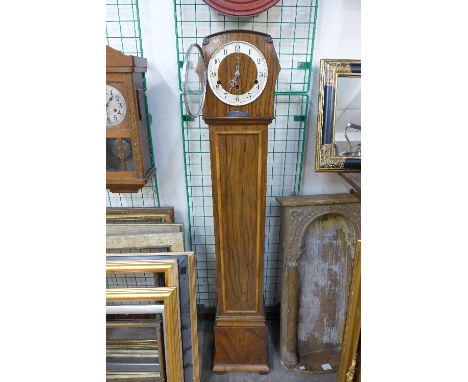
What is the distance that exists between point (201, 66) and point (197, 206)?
27.0 inches

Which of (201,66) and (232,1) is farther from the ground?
(232,1)

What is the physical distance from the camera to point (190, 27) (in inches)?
51.5

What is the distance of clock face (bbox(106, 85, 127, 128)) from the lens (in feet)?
3.85

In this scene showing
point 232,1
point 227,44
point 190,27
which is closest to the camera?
point 227,44

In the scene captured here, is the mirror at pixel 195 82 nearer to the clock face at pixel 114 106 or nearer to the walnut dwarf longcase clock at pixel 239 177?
the walnut dwarf longcase clock at pixel 239 177

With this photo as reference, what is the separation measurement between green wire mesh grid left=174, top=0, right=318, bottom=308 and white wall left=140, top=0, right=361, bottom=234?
0.11 ft

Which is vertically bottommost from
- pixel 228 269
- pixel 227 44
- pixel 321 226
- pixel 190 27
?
pixel 228 269

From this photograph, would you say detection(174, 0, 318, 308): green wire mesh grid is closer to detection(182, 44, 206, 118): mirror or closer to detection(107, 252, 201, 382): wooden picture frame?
detection(182, 44, 206, 118): mirror

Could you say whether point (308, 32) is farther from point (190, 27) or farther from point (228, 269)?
point (228, 269)

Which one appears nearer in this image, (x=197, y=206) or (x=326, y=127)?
(x=326, y=127)

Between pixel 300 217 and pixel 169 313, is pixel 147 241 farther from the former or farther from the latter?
pixel 300 217

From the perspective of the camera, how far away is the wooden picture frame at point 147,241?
141 cm

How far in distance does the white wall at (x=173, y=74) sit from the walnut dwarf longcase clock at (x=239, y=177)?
31 cm

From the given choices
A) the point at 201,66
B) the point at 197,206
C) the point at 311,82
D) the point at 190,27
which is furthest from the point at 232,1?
the point at 197,206
